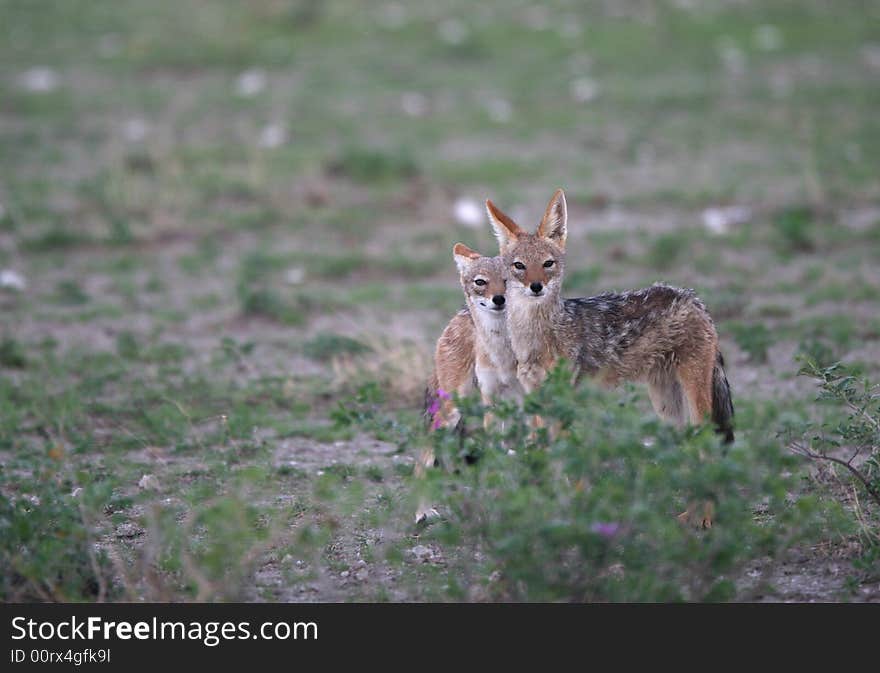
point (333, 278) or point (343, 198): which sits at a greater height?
point (343, 198)

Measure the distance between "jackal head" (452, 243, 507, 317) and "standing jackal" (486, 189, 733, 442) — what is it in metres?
0.06

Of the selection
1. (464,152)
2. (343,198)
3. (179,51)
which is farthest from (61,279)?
(179,51)

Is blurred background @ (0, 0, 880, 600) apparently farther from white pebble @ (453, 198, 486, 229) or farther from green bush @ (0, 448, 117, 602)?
green bush @ (0, 448, 117, 602)

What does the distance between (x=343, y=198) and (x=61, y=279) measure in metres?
3.55

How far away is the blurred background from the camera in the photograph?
8.98 metres

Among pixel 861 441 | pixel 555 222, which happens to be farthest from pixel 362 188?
pixel 861 441

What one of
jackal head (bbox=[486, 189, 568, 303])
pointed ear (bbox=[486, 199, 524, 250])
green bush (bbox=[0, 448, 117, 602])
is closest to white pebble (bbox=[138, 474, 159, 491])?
green bush (bbox=[0, 448, 117, 602])

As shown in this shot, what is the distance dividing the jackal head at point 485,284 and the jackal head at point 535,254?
0.19 feet

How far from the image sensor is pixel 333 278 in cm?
Result: 1183

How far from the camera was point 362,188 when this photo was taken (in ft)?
46.7

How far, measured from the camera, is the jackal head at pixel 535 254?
6.64 metres

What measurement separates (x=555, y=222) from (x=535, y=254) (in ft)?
1.25

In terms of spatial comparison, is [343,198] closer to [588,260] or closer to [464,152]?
[464,152]
